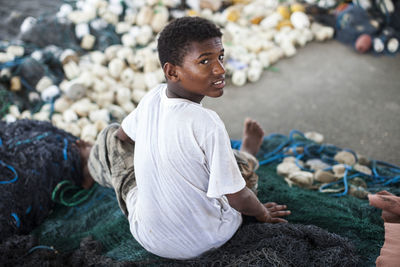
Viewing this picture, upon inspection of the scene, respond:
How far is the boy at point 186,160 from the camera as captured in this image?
1.09 m

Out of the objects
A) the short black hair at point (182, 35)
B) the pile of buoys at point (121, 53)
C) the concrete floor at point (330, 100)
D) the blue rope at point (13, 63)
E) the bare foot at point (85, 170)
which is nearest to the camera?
the short black hair at point (182, 35)

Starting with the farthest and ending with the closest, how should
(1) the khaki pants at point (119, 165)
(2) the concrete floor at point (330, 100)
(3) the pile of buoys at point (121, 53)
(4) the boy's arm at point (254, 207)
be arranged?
(3) the pile of buoys at point (121, 53) → (2) the concrete floor at point (330, 100) → (1) the khaki pants at point (119, 165) → (4) the boy's arm at point (254, 207)

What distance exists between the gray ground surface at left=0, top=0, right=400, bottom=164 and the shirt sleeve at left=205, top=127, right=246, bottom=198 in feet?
5.19

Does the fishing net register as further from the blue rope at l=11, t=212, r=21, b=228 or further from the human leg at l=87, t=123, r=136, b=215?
the human leg at l=87, t=123, r=136, b=215

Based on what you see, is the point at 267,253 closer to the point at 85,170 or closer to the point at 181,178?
the point at 181,178

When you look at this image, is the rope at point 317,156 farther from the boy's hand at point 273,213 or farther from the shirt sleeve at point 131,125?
the shirt sleeve at point 131,125

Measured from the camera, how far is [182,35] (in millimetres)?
1073

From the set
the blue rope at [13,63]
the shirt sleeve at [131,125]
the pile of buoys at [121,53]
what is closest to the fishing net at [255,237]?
the shirt sleeve at [131,125]

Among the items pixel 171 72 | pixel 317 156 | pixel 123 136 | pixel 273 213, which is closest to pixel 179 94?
pixel 171 72

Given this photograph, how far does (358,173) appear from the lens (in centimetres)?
208

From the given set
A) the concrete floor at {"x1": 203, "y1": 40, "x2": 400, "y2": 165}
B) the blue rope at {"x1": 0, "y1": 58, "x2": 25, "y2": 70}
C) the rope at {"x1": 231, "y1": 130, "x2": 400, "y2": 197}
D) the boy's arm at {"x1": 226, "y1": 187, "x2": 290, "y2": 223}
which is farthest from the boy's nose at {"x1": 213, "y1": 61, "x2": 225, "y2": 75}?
the blue rope at {"x1": 0, "y1": 58, "x2": 25, "y2": 70}

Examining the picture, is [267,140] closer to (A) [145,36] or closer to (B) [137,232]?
(B) [137,232]

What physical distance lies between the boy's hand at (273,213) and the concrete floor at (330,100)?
3.88ft

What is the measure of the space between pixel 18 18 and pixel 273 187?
314 centimetres
